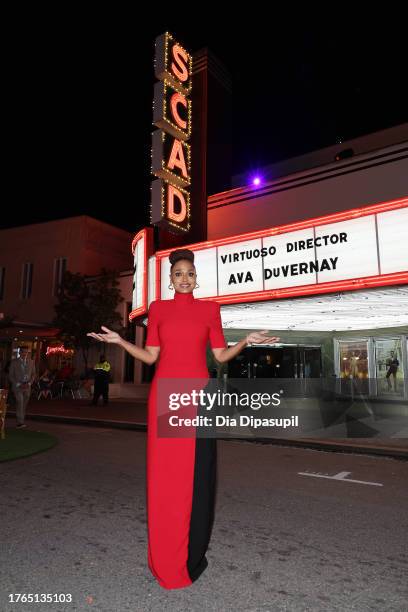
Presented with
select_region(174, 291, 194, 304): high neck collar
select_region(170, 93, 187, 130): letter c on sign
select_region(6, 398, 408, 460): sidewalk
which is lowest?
select_region(6, 398, 408, 460): sidewalk

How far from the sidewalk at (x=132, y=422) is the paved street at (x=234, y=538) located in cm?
119

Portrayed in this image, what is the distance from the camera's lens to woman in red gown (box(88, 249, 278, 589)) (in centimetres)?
239

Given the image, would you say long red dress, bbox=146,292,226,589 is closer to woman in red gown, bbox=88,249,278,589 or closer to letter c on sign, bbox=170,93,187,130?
woman in red gown, bbox=88,249,278,589

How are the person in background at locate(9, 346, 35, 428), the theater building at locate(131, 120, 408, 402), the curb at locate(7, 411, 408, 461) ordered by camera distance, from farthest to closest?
the person in background at locate(9, 346, 35, 428), the theater building at locate(131, 120, 408, 402), the curb at locate(7, 411, 408, 461)

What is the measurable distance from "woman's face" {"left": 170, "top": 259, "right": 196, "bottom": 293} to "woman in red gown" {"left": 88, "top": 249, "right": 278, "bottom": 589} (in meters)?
0.09

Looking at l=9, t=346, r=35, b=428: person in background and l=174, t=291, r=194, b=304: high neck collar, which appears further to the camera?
l=9, t=346, r=35, b=428: person in background

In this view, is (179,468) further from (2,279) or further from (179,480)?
(2,279)

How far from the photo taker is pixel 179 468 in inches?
94.3

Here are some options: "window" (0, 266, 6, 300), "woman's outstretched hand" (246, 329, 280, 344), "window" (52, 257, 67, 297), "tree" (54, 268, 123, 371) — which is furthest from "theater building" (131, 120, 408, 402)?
"window" (0, 266, 6, 300)

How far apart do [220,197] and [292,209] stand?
2.53 metres

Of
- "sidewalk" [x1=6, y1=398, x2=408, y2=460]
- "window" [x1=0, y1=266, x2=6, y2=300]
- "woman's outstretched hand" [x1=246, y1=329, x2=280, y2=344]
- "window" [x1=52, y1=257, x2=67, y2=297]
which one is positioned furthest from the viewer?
"window" [x1=0, y1=266, x2=6, y2=300]

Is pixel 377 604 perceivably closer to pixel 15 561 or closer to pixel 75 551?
pixel 75 551

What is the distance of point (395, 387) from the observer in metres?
14.7

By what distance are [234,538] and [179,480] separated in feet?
4.99
